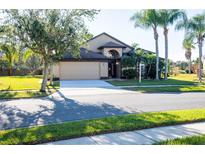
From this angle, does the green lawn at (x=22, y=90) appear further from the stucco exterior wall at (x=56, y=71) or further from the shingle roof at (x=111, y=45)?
the shingle roof at (x=111, y=45)

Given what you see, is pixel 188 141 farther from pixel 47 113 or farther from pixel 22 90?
pixel 22 90

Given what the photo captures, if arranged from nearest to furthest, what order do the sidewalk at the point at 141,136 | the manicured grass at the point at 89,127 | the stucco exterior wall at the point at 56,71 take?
the sidewalk at the point at 141,136
the manicured grass at the point at 89,127
the stucco exterior wall at the point at 56,71

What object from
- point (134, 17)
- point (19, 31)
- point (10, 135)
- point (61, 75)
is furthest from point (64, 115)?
point (134, 17)

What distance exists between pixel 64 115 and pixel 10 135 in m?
3.40

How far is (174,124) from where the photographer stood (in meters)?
8.35

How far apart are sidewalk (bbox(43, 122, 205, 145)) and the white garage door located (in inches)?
927

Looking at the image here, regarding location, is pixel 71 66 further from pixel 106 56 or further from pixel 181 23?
pixel 181 23

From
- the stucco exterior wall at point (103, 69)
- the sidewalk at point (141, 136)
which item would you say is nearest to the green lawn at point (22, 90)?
the stucco exterior wall at point (103, 69)

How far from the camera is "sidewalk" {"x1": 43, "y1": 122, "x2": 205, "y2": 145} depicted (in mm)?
6500

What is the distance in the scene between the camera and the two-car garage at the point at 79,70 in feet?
101

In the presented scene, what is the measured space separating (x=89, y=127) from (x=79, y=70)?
2375 centimetres

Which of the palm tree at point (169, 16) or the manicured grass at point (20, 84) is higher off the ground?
the palm tree at point (169, 16)

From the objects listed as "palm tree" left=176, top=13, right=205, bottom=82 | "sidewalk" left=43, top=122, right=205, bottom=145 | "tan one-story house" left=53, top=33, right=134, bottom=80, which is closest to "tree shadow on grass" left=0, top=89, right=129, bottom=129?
"sidewalk" left=43, top=122, right=205, bottom=145

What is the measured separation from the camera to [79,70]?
31.2 m
